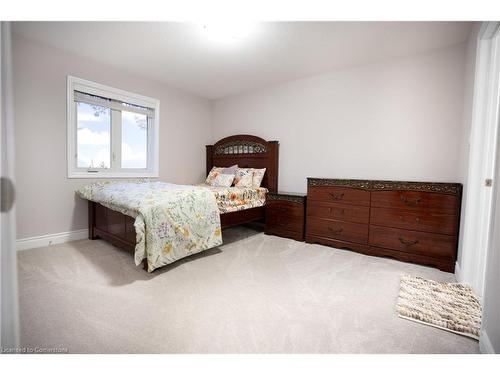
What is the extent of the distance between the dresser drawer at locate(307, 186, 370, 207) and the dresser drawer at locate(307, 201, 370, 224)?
5 cm

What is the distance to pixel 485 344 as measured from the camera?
3.77 ft

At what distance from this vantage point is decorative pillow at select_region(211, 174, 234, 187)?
12.3 feet

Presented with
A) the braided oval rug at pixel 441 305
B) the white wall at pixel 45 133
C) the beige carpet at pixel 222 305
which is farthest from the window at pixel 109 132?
the braided oval rug at pixel 441 305

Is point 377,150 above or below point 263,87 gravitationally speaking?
below

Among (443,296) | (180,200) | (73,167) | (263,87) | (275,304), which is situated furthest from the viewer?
(263,87)

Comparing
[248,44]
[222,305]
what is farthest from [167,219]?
[248,44]

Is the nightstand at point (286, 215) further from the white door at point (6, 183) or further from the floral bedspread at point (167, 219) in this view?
the white door at point (6, 183)

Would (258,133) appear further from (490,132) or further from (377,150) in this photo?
(490,132)

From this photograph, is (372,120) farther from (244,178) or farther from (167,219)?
(167,219)

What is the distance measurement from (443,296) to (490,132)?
1334mm

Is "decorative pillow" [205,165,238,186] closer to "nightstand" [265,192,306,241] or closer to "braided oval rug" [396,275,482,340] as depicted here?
"nightstand" [265,192,306,241]

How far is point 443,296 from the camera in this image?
1.72 metres

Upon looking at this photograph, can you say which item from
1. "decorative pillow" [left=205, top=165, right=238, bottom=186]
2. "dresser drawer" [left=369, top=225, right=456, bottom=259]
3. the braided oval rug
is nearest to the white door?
the braided oval rug
